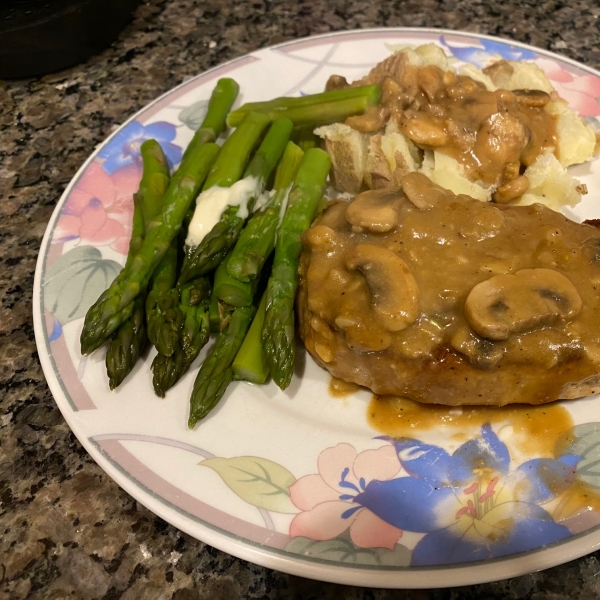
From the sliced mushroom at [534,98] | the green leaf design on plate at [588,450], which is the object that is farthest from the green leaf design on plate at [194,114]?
the green leaf design on plate at [588,450]

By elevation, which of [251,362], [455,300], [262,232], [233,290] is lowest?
[251,362]

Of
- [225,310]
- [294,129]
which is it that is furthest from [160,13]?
[225,310]

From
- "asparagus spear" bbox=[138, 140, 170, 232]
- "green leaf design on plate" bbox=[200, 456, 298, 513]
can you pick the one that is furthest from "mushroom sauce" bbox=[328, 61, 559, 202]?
"green leaf design on plate" bbox=[200, 456, 298, 513]

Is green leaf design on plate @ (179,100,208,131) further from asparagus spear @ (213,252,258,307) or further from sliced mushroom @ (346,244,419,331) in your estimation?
sliced mushroom @ (346,244,419,331)

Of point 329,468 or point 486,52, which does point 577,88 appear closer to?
point 486,52

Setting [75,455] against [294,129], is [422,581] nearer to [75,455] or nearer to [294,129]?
[75,455]

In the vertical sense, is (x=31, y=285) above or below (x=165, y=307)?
below

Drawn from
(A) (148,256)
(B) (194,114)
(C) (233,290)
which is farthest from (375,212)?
(B) (194,114)
